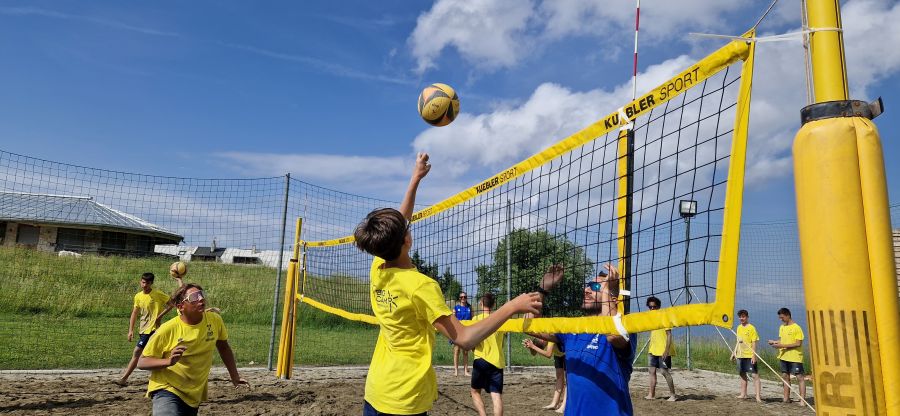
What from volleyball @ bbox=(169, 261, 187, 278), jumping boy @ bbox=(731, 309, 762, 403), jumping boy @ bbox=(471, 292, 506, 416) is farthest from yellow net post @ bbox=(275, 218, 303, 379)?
jumping boy @ bbox=(731, 309, 762, 403)

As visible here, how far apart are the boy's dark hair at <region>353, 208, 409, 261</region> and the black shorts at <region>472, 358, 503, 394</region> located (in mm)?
4141

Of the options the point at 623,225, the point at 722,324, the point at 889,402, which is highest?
the point at 623,225

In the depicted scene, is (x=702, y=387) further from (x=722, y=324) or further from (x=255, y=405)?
(x=722, y=324)

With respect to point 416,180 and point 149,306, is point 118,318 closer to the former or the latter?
point 149,306

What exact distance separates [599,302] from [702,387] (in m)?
8.96

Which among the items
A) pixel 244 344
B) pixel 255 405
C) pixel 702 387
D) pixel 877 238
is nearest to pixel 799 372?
pixel 702 387

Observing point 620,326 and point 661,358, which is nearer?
point 620,326

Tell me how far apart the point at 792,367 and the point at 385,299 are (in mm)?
8869

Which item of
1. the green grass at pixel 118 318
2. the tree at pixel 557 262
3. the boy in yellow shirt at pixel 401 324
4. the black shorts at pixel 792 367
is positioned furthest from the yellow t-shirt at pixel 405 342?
the black shorts at pixel 792 367

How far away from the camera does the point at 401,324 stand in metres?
2.78

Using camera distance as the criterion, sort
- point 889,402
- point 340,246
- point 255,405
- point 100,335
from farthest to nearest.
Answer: point 100,335, point 340,246, point 255,405, point 889,402

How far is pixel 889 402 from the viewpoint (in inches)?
70.0

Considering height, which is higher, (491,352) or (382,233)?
(382,233)

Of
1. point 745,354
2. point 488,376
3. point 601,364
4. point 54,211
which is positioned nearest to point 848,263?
point 601,364
